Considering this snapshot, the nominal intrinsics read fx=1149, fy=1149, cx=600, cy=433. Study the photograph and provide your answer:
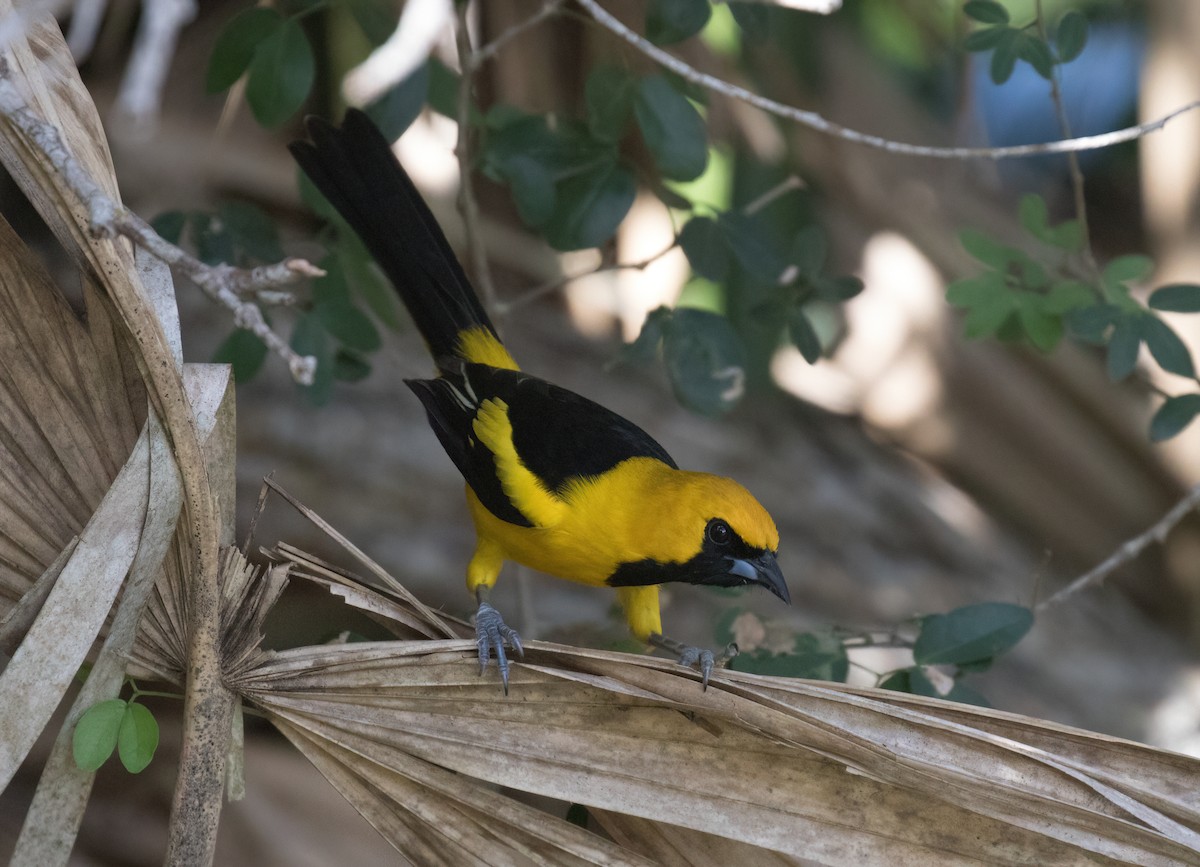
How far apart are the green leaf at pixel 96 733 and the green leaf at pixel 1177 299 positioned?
2.39 meters

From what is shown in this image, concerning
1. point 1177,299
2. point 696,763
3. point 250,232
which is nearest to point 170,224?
point 250,232

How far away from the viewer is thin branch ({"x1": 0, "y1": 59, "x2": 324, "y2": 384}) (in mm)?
1140

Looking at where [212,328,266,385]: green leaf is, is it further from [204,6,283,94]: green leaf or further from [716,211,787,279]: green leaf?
[716,211,787,279]: green leaf

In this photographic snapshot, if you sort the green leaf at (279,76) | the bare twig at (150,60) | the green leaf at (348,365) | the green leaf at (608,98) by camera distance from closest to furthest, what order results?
the bare twig at (150,60) < the green leaf at (279,76) < the green leaf at (608,98) < the green leaf at (348,365)

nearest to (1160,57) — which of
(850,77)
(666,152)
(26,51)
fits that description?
(850,77)

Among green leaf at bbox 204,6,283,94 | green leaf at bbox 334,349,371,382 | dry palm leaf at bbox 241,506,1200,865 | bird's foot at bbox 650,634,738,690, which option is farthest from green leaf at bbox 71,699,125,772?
green leaf at bbox 204,6,283,94

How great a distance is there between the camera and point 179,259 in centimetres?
119

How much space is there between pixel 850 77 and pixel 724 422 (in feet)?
5.38

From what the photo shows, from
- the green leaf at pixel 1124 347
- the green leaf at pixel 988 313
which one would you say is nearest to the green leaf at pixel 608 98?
the green leaf at pixel 988 313

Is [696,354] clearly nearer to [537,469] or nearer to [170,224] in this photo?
[537,469]

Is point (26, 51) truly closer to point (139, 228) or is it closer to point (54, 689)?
point (139, 228)

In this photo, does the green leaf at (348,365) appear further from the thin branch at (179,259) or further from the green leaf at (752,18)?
Answer: the thin branch at (179,259)

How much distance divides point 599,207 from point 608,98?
27 cm

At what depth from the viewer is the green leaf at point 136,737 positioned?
1.62 metres
